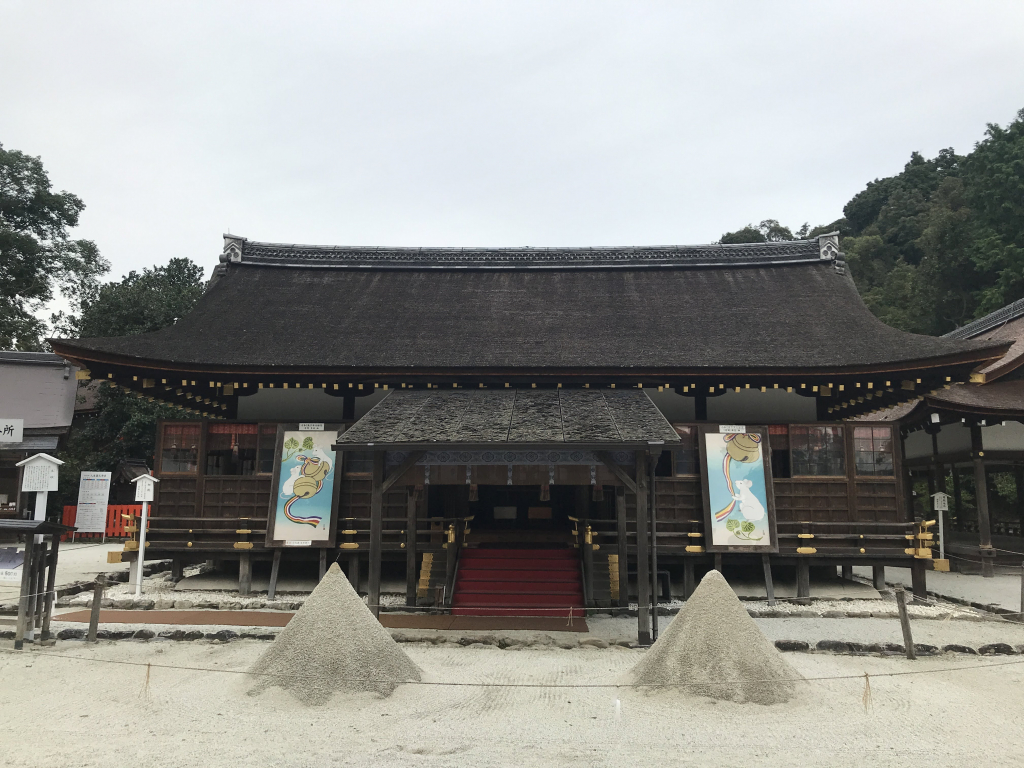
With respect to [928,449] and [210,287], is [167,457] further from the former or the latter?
[928,449]

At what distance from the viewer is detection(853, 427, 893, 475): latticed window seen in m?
12.5

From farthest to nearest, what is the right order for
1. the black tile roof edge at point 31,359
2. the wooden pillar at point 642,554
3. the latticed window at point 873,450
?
the black tile roof edge at point 31,359 < the latticed window at point 873,450 < the wooden pillar at point 642,554

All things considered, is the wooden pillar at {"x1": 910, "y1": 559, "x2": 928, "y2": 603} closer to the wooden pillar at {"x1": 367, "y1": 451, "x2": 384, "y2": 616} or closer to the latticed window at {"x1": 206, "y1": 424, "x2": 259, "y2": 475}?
the wooden pillar at {"x1": 367, "y1": 451, "x2": 384, "y2": 616}

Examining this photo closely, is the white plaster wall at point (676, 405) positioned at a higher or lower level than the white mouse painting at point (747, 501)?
higher

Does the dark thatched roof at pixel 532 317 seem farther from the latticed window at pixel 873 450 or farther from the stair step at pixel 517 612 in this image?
the stair step at pixel 517 612

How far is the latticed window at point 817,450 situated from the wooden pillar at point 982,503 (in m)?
6.17

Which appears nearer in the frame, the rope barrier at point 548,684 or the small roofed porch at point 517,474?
the rope barrier at point 548,684

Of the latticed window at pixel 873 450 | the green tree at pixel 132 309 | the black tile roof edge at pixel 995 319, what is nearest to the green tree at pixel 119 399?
the green tree at pixel 132 309

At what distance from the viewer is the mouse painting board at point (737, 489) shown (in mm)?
12023

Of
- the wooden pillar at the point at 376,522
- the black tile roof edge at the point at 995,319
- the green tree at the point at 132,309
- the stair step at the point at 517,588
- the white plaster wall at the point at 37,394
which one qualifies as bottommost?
the stair step at the point at 517,588

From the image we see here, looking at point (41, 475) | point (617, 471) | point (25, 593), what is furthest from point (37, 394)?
point (617, 471)

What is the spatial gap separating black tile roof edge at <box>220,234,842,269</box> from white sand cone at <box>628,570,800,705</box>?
426 inches

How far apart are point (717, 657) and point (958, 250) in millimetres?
35879

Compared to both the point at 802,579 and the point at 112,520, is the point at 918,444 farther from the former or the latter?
the point at 112,520
